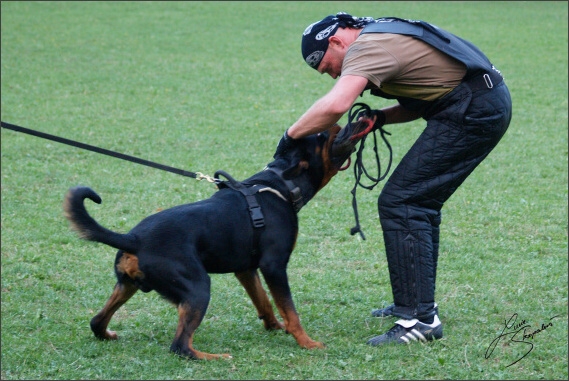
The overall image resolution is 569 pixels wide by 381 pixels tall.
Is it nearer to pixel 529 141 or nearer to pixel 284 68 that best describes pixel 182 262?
pixel 529 141

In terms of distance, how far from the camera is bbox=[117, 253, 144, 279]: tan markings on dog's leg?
171 inches

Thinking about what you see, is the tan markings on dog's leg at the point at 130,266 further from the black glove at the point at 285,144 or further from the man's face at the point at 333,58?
the man's face at the point at 333,58

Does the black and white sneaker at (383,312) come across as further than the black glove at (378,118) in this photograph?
Yes

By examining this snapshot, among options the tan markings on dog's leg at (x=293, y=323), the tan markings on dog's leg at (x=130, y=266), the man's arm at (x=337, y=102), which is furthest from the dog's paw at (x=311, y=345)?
the man's arm at (x=337, y=102)

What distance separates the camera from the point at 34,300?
5531 millimetres

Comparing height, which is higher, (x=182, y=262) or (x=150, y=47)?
(x=182, y=262)

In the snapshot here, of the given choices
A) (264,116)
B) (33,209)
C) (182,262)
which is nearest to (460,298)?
(182,262)

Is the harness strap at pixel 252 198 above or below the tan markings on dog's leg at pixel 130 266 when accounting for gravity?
above

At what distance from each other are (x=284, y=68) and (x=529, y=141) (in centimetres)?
693

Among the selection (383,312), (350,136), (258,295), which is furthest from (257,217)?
(383,312)

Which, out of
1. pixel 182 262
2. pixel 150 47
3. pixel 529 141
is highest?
pixel 182 262

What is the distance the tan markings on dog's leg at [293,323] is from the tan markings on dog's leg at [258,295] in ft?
1.09

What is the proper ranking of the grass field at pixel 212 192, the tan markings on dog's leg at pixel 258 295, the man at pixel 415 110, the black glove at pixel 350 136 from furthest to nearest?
1. the tan markings on dog's leg at pixel 258 295
2. the black glove at pixel 350 136
3. the grass field at pixel 212 192
4. the man at pixel 415 110

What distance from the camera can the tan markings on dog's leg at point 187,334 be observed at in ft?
14.3
